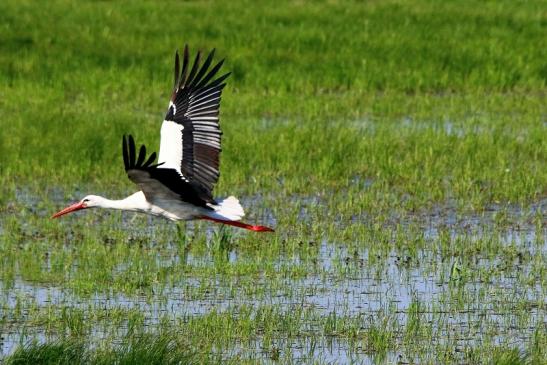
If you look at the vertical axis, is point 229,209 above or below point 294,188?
below

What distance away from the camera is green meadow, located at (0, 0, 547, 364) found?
7.18 meters

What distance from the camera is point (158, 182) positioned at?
28.1 feet

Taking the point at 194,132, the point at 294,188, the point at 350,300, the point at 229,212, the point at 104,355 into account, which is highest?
the point at 194,132

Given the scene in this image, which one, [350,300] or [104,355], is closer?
[104,355]

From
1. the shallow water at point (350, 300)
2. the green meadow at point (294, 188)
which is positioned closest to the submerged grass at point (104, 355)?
the green meadow at point (294, 188)

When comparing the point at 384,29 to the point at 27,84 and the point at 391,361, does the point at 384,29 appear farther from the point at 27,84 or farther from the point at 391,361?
the point at 391,361

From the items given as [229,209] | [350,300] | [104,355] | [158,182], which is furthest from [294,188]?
[104,355]

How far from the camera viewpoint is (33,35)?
64.3 feet

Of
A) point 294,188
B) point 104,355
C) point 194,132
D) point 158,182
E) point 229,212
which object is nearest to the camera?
point 104,355

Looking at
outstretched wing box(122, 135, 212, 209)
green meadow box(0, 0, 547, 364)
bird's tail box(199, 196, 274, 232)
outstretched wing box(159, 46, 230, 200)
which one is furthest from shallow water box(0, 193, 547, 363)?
outstretched wing box(159, 46, 230, 200)

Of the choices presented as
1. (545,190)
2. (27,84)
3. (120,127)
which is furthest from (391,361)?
(27,84)

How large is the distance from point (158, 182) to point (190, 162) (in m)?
0.44

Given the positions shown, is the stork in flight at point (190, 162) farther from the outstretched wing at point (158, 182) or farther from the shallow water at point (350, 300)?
the shallow water at point (350, 300)

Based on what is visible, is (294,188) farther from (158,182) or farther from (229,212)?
(158,182)
